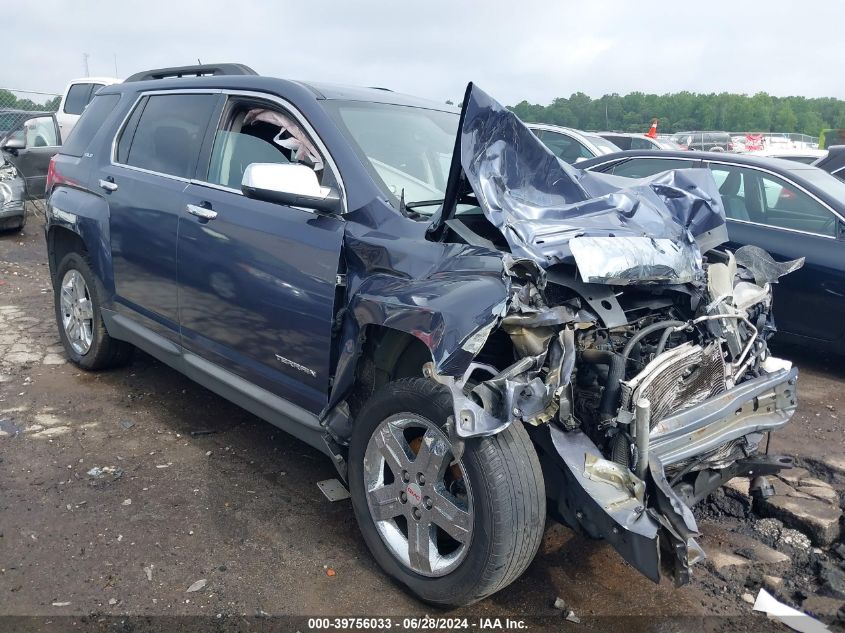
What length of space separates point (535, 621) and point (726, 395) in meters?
1.16

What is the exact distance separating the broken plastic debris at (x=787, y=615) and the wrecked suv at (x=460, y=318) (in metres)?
0.49

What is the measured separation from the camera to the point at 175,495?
3.52 m

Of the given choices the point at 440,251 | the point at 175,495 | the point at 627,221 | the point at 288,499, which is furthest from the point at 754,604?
the point at 175,495

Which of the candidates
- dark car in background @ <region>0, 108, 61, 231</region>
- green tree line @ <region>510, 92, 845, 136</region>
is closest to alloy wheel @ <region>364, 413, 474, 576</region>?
dark car in background @ <region>0, 108, 61, 231</region>

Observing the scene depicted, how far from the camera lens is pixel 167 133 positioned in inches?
164

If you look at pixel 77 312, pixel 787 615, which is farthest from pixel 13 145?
pixel 787 615

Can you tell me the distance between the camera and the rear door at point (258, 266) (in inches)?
121

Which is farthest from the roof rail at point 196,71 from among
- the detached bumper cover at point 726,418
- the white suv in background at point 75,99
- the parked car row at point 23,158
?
the white suv in background at point 75,99

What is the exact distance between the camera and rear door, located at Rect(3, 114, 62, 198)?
9953 millimetres

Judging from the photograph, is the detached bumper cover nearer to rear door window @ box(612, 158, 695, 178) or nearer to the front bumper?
the front bumper

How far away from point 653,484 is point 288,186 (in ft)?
5.91

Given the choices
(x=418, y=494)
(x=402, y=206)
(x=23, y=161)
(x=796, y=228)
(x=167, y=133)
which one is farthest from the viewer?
(x=23, y=161)

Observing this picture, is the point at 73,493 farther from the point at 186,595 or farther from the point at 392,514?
the point at 392,514

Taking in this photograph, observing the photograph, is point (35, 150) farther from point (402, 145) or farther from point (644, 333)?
point (644, 333)
